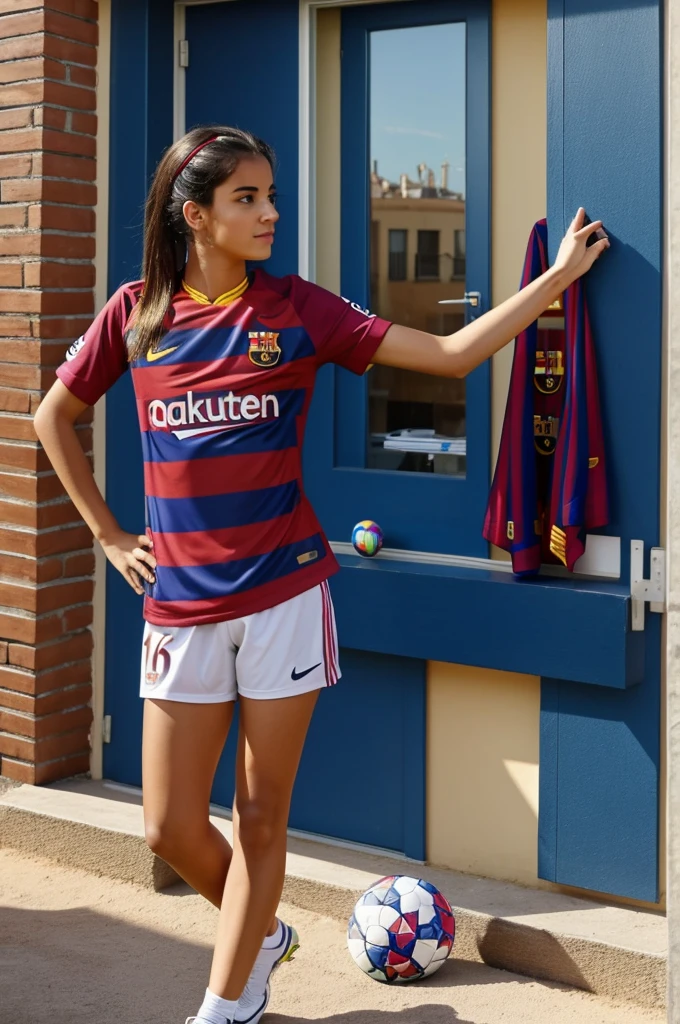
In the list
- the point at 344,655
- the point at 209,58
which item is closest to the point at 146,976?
the point at 344,655

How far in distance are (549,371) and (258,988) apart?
170 centimetres

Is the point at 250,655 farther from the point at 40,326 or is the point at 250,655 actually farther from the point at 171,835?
the point at 40,326

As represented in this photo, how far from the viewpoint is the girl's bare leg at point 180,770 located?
10.1 feet

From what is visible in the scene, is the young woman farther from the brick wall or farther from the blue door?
the brick wall

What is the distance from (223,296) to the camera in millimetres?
3025

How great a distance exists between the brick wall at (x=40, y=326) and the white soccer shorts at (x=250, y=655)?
1.50m

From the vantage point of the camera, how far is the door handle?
388cm

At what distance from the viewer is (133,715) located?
180 inches

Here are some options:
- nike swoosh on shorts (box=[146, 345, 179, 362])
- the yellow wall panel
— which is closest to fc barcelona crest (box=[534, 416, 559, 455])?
the yellow wall panel

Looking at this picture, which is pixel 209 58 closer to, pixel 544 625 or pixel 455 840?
pixel 544 625

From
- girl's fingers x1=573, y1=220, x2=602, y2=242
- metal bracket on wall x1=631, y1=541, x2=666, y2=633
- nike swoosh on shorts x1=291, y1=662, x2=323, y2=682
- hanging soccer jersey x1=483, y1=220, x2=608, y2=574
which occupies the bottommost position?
nike swoosh on shorts x1=291, y1=662, x2=323, y2=682

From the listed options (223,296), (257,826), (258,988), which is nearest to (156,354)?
(223,296)

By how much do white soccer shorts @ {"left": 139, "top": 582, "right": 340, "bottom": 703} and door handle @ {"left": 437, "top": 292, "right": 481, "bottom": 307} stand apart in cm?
117

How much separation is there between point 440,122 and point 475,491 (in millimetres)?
1039
